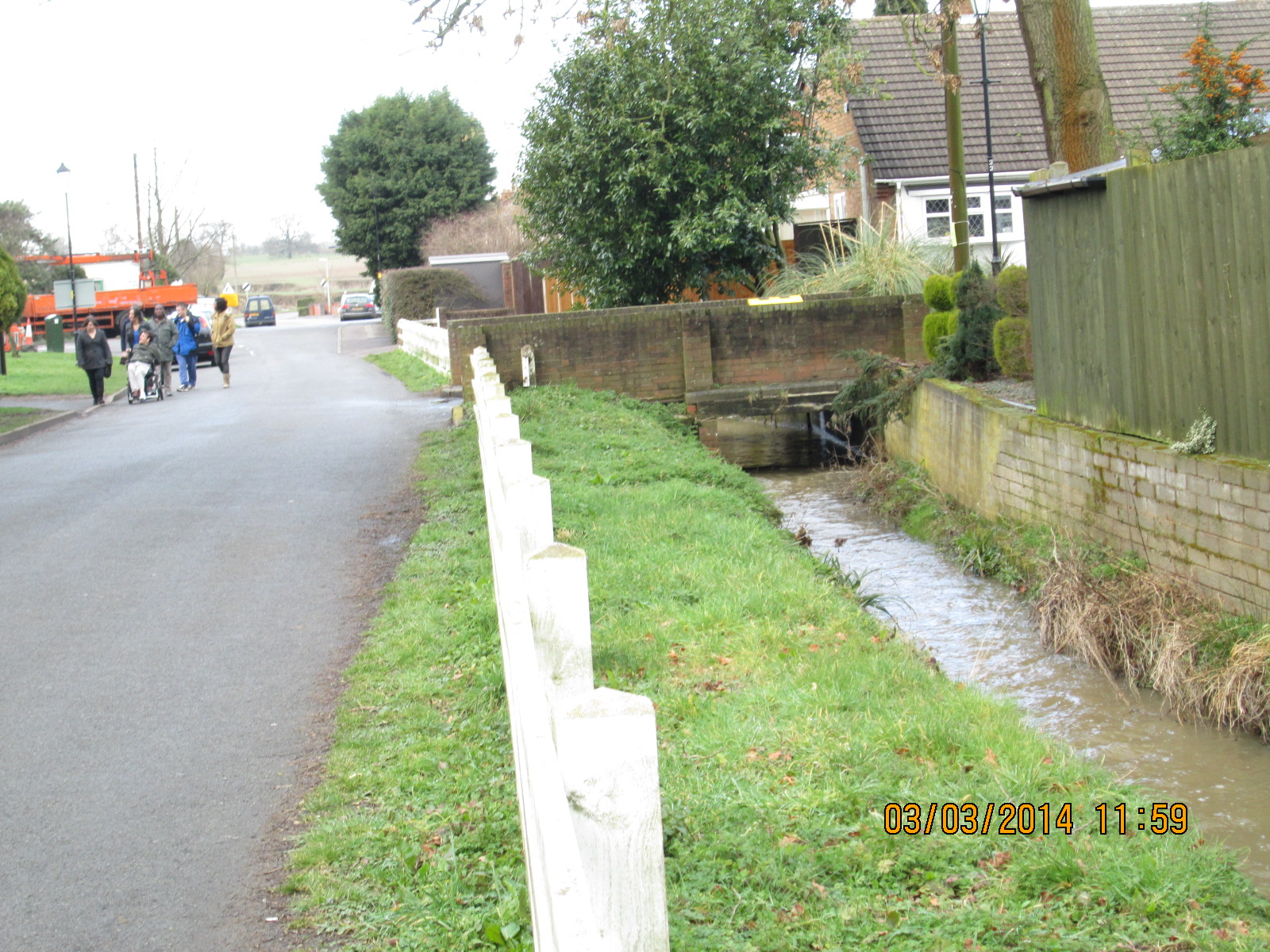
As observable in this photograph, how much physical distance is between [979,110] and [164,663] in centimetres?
2573

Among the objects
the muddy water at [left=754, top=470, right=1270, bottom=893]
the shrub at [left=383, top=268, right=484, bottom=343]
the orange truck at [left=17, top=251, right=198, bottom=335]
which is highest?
the orange truck at [left=17, top=251, right=198, bottom=335]

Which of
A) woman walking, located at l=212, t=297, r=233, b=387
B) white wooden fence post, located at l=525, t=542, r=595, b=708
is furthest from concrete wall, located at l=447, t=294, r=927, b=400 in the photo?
white wooden fence post, located at l=525, t=542, r=595, b=708

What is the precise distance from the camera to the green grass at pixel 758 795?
3.67m

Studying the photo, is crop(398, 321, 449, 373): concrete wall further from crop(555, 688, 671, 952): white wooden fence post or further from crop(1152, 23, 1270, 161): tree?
crop(555, 688, 671, 952): white wooden fence post

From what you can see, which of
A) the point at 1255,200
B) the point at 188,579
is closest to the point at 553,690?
the point at 188,579

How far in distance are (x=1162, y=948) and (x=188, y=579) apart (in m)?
6.67

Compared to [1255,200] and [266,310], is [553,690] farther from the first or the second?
[266,310]

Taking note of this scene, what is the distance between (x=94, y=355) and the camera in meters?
21.4

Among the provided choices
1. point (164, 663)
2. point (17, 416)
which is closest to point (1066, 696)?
point (164, 663)

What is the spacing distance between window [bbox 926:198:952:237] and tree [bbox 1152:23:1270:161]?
15.5 m

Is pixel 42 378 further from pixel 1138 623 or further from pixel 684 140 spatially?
pixel 1138 623

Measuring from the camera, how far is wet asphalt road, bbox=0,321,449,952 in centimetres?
404

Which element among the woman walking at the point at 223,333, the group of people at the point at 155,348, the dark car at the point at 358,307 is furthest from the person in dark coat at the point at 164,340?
the dark car at the point at 358,307

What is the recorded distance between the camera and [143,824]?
4.50 metres
